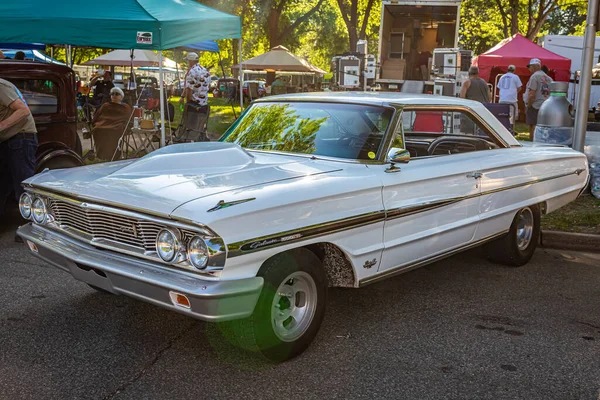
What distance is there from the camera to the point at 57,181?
400cm

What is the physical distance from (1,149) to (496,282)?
491 cm

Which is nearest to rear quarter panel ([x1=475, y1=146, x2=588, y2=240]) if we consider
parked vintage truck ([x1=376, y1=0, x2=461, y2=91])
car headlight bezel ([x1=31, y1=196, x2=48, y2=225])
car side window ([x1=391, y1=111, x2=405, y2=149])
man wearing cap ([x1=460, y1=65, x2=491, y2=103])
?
car side window ([x1=391, y1=111, x2=405, y2=149])

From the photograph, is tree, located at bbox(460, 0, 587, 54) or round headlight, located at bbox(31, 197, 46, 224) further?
tree, located at bbox(460, 0, 587, 54)

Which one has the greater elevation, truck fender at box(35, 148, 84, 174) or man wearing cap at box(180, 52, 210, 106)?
man wearing cap at box(180, 52, 210, 106)

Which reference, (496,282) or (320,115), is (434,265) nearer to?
(496,282)

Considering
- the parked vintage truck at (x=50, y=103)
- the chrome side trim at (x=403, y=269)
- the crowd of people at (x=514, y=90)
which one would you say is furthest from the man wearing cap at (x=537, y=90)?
the parked vintage truck at (x=50, y=103)

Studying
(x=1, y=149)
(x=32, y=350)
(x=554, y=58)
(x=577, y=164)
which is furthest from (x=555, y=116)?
(x=554, y=58)

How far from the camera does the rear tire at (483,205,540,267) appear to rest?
5605 mm

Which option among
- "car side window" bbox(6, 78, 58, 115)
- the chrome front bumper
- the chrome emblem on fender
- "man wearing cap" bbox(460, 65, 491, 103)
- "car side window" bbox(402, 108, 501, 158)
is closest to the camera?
the chrome front bumper

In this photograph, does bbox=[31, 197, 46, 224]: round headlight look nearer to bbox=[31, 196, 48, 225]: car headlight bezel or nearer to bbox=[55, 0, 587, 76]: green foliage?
bbox=[31, 196, 48, 225]: car headlight bezel

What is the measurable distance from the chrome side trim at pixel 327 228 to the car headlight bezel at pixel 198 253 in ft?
0.44

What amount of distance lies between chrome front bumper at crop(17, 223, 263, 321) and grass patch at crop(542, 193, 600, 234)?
4.87m

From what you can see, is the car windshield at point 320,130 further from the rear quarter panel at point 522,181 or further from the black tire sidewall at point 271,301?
the rear quarter panel at point 522,181

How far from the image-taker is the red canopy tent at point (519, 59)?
20547mm
